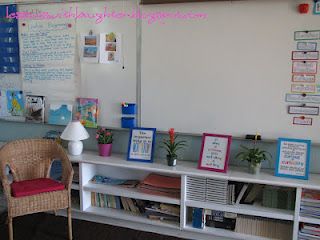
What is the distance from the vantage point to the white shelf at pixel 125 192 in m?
2.53

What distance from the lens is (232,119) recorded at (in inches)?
101

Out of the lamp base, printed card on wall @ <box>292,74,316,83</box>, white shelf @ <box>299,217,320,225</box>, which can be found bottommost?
white shelf @ <box>299,217,320,225</box>

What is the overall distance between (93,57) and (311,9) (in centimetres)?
174

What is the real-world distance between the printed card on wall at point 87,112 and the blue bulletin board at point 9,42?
75cm

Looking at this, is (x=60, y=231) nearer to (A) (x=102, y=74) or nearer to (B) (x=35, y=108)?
(B) (x=35, y=108)

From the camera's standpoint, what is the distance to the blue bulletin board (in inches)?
121

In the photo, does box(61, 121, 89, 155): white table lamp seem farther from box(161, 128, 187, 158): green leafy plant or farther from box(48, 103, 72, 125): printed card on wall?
box(161, 128, 187, 158): green leafy plant

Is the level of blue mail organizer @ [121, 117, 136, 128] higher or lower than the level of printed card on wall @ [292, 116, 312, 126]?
lower

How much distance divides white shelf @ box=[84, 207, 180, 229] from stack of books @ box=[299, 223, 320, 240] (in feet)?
2.94

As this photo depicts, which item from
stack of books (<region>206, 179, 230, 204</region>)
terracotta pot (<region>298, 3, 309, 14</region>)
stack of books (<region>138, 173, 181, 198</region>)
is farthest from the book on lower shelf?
terracotta pot (<region>298, 3, 309, 14</region>)

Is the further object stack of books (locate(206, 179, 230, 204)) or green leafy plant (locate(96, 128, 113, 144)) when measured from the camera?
green leafy plant (locate(96, 128, 113, 144))

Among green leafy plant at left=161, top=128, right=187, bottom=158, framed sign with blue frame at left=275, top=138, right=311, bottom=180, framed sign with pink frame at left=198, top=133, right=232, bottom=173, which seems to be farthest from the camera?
green leafy plant at left=161, top=128, right=187, bottom=158

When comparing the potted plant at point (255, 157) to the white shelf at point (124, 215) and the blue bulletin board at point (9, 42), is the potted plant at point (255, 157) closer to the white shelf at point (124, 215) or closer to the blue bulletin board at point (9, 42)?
the white shelf at point (124, 215)

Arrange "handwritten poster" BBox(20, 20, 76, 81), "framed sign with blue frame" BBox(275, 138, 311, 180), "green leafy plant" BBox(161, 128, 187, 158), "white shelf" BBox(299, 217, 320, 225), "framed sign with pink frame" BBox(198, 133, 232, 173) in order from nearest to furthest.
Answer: "white shelf" BBox(299, 217, 320, 225) → "framed sign with blue frame" BBox(275, 138, 311, 180) → "framed sign with pink frame" BBox(198, 133, 232, 173) → "green leafy plant" BBox(161, 128, 187, 158) → "handwritten poster" BBox(20, 20, 76, 81)
